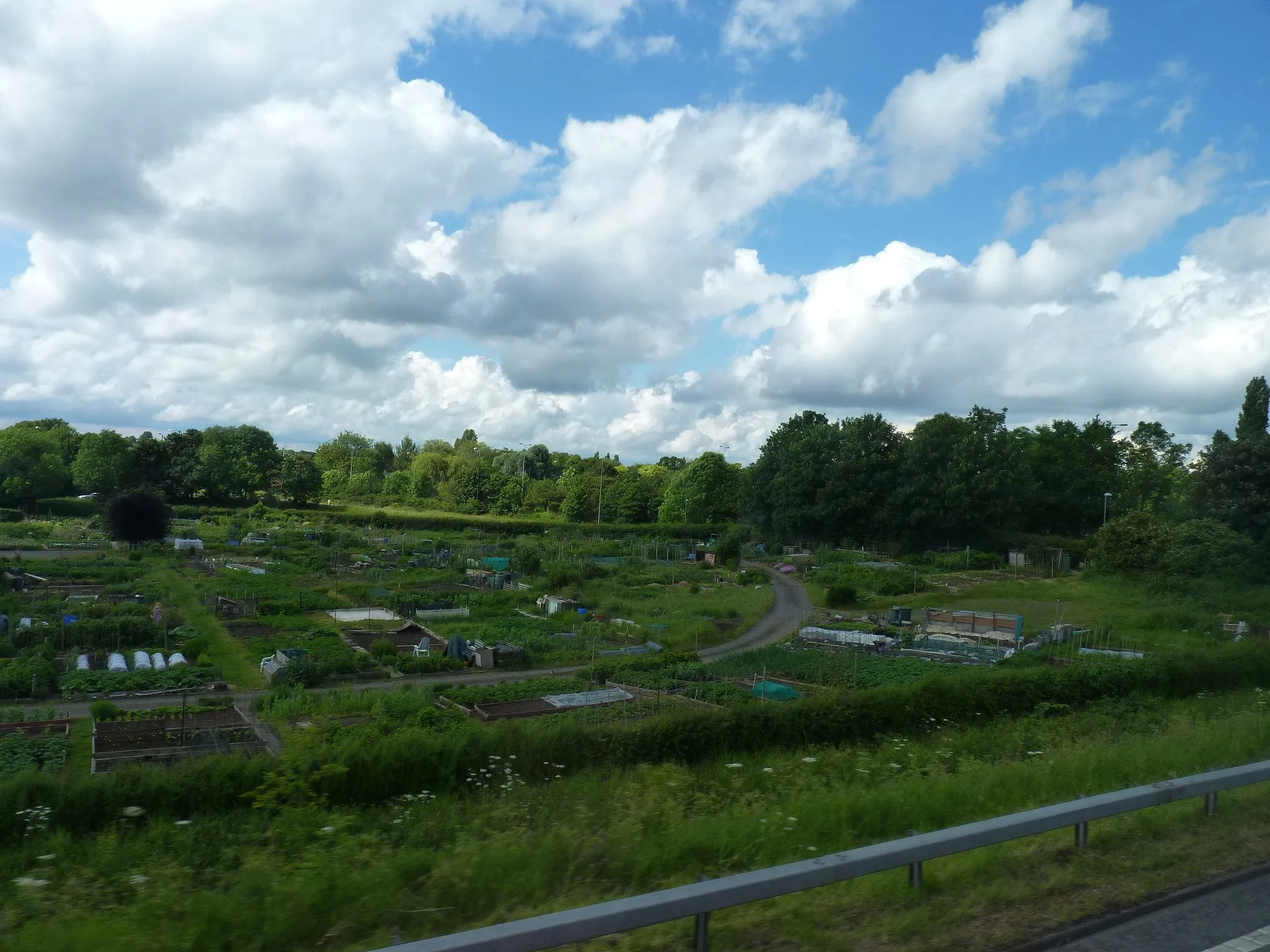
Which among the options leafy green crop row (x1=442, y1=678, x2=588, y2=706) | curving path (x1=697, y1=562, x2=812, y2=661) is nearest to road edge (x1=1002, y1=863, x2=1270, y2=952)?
leafy green crop row (x1=442, y1=678, x2=588, y2=706)

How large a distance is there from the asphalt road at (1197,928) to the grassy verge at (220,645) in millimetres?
20920

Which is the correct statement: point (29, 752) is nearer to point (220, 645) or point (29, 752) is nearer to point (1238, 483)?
point (220, 645)

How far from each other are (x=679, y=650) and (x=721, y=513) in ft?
153

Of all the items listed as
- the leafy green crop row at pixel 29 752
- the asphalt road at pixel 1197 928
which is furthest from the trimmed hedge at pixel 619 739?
the leafy green crop row at pixel 29 752

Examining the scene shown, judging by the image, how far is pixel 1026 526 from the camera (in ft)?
188

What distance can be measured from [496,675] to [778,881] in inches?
805

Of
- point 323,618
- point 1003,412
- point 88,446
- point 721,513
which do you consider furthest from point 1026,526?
point 88,446

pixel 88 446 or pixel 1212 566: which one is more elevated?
pixel 88 446

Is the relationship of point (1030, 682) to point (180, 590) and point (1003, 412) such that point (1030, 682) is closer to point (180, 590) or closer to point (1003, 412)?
point (180, 590)

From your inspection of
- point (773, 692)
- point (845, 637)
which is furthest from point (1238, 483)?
point (773, 692)

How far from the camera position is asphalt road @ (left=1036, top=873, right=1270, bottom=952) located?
135 inches

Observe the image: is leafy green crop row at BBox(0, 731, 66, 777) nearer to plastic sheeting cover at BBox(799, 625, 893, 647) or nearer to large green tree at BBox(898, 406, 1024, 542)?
plastic sheeting cover at BBox(799, 625, 893, 647)

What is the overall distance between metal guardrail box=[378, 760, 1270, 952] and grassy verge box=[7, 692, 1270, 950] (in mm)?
194

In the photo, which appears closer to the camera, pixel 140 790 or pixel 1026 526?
pixel 140 790
